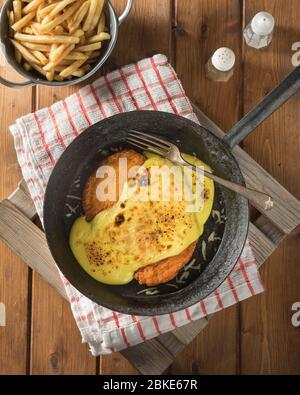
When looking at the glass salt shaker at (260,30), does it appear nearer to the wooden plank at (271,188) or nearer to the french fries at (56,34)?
the wooden plank at (271,188)

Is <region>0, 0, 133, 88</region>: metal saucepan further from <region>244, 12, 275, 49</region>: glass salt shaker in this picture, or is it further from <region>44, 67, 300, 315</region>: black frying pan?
<region>244, 12, 275, 49</region>: glass salt shaker

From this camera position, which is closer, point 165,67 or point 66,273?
point 66,273

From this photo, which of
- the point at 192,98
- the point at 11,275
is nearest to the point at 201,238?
the point at 192,98

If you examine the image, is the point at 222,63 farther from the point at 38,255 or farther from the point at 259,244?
the point at 38,255

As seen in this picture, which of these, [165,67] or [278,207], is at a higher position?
[165,67]

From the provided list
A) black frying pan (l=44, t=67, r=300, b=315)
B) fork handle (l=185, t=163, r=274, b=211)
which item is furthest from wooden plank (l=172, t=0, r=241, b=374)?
fork handle (l=185, t=163, r=274, b=211)

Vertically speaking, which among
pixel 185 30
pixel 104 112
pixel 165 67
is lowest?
pixel 104 112
